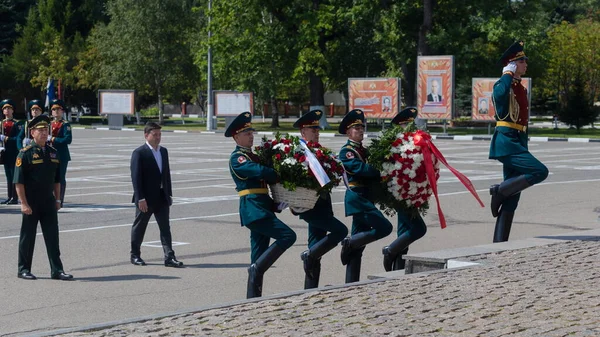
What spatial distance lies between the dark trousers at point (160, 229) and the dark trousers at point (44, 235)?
3.88 ft

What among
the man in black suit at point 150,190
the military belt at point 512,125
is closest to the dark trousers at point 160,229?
the man in black suit at point 150,190

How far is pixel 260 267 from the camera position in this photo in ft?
29.5

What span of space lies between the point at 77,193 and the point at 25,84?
210 feet

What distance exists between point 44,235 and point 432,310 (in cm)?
487

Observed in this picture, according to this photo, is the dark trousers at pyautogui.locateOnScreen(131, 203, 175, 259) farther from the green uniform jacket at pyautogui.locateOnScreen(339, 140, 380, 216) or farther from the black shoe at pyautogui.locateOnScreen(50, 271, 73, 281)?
the green uniform jacket at pyautogui.locateOnScreen(339, 140, 380, 216)

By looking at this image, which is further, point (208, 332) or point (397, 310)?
point (397, 310)

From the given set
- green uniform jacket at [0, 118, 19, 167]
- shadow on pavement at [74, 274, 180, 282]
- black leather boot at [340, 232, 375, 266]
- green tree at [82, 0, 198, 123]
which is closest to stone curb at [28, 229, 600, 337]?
black leather boot at [340, 232, 375, 266]

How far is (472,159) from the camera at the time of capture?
1219 inches

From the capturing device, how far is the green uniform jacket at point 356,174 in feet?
31.9

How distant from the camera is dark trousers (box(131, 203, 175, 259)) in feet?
39.1

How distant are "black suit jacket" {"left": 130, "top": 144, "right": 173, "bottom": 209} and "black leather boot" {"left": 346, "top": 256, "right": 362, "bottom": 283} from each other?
10.2ft

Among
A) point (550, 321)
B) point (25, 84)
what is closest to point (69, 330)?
point (550, 321)

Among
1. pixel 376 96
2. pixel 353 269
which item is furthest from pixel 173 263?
pixel 376 96

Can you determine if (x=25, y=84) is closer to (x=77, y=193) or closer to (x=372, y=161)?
(x=77, y=193)
